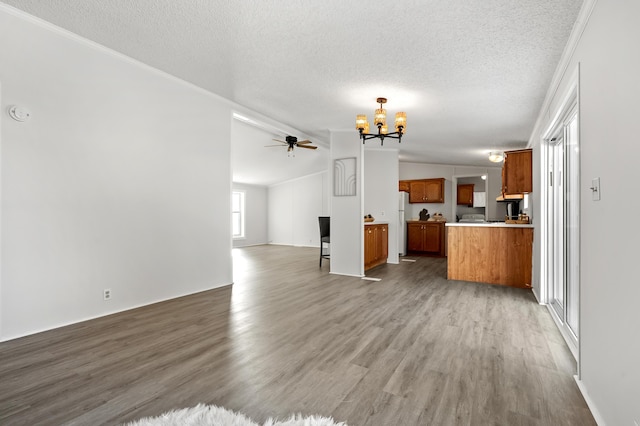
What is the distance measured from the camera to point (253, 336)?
106 inches

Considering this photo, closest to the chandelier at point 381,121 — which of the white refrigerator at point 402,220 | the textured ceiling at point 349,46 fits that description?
the textured ceiling at point 349,46

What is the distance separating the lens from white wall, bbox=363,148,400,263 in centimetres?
699

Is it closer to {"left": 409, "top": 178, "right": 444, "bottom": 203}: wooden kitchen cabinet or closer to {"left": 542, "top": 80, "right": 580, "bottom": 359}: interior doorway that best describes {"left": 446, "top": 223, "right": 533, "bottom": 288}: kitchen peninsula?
{"left": 542, "top": 80, "right": 580, "bottom": 359}: interior doorway

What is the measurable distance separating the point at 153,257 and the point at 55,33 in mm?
2371

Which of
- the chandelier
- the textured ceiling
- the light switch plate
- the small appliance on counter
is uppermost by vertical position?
the textured ceiling

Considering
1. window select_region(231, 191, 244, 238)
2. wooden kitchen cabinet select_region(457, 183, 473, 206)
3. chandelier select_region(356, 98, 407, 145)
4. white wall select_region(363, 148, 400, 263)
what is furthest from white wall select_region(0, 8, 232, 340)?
wooden kitchen cabinet select_region(457, 183, 473, 206)

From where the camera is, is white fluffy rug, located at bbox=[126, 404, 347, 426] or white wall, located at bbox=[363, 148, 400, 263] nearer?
white fluffy rug, located at bbox=[126, 404, 347, 426]

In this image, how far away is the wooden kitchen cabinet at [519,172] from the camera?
4.68 metres

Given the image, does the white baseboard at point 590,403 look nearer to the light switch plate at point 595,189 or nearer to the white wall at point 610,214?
the white wall at point 610,214

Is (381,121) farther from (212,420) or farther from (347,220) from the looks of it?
(212,420)

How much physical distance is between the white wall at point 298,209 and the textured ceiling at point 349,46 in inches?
246

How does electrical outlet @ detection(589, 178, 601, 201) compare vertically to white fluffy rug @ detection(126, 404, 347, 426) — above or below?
above

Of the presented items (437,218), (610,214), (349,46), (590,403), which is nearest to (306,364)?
(590,403)

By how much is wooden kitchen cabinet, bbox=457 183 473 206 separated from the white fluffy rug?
27.8ft
